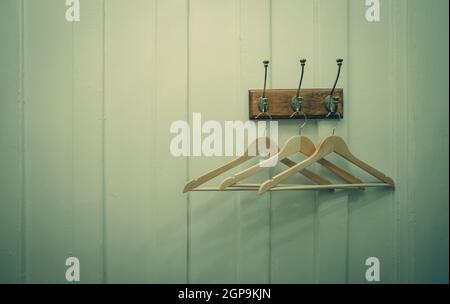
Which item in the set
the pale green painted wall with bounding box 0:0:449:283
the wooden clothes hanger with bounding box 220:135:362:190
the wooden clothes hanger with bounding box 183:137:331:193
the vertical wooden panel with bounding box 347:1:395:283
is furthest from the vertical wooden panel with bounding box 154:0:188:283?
the vertical wooden panel with bounding box 347:1:395:283

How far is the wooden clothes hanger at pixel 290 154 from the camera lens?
0.90 metres

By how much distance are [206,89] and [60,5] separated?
64 cm

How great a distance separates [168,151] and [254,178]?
1.13ft

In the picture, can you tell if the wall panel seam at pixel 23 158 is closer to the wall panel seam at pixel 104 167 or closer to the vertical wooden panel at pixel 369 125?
the wall panel seam at pixel 104 167

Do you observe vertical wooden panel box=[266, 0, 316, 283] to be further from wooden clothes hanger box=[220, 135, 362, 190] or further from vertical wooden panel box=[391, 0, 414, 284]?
vertical wooden panel box=[391, 0, 414, 284]

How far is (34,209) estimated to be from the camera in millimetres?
1139


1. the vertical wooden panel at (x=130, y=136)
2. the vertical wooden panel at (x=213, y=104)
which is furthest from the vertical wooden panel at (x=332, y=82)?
the vertical wooden panel at (x=130, y=136)

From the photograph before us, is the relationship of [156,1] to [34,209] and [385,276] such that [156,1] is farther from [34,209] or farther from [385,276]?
[385,276]

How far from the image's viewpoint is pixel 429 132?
3.76 feet

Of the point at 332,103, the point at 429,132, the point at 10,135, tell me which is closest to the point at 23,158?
the point at 10,135

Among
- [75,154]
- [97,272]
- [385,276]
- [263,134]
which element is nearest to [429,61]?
[263,134]

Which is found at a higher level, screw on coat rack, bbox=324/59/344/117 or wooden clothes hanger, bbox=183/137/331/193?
screw on coat rack, bbox=324/59/344/117

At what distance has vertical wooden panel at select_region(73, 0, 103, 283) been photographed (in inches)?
44.5

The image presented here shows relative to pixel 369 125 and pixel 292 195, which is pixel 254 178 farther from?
pixel 369 125
